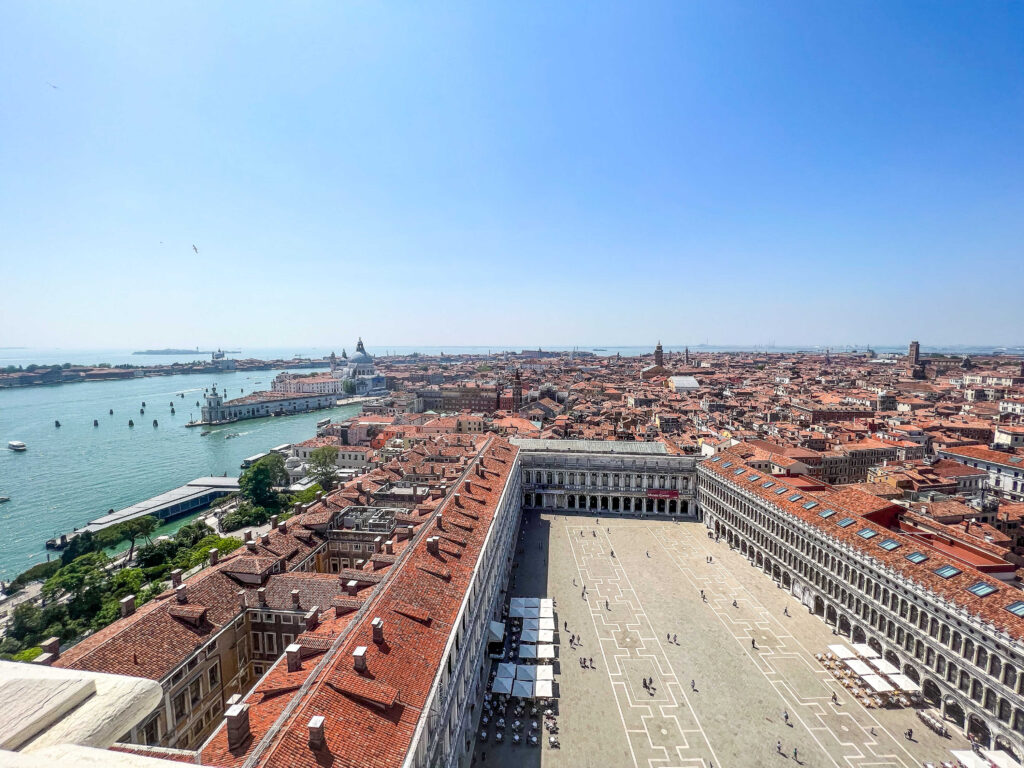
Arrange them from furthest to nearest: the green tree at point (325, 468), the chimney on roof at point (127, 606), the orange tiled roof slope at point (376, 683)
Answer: the green tree at point (325, 468), the chimney on roof at point (127, 606), the orange tiled roof slope at point (376, 683)

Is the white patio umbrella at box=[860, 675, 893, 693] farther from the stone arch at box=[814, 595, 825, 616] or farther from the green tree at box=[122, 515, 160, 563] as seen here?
the green tree at box=[122, 515, 160, 563]

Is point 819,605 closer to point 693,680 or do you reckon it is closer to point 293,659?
point 693,680

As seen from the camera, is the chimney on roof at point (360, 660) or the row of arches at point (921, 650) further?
the row of arches at point (921, 650)

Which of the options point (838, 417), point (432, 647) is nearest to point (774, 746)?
point (432, 647)

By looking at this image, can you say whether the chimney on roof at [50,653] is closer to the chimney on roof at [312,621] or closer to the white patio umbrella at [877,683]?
the chimney on roof at [312,621]

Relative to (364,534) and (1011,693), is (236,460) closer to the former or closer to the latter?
(364,534)

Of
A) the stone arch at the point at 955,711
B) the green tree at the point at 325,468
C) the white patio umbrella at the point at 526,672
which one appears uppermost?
the green tree at the point at 325,468

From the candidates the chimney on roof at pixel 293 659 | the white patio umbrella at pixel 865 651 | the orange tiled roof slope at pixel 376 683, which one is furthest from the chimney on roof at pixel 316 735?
the white patio umbrella at pixel 865 651
